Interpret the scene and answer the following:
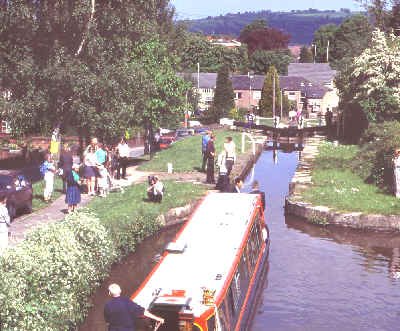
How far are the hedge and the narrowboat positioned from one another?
5.91 feet

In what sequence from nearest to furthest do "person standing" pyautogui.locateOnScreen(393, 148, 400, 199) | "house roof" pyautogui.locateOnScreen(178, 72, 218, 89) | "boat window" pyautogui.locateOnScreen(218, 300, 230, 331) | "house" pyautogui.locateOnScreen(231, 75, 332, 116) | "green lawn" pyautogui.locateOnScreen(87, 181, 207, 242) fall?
"boat window" pyautogui.locateOnScreen(218, 300, 230, 331)
"green lawn" pyautogui.locateOnScreen(87, 181, 207, 242)
"person standing" pyautogui.locateOnScreen(393, 148, 400, 199)
"house" pyautogui.locateOnScreen(231, 75, 332, 116)
"house roof" pyautogui.locateOnScreen(178, 72, 218, 89)

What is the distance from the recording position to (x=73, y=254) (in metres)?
15.3

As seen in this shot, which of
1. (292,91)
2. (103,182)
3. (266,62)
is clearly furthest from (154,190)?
(266,62)

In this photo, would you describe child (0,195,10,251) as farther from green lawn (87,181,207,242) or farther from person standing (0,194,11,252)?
green lawn (87,181,207,242)

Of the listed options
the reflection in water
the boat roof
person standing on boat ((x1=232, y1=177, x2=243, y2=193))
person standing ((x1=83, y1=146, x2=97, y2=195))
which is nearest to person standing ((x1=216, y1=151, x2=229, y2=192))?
the reflection in water

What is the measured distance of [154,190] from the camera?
25094 millimetres

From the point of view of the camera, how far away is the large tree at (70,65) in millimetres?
31688

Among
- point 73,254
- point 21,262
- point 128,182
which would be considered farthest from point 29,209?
point 21,262

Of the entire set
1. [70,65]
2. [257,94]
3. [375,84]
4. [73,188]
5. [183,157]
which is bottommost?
[183,157]

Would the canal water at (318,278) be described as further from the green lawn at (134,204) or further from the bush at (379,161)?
the bush at (379,161)

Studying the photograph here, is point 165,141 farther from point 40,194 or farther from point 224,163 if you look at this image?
point 40,194

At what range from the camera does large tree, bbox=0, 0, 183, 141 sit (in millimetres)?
31688

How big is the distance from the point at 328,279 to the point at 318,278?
270 mm

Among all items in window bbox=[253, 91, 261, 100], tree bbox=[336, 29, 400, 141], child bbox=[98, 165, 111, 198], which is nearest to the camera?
child bbox=[98, 165, 111, 198]
